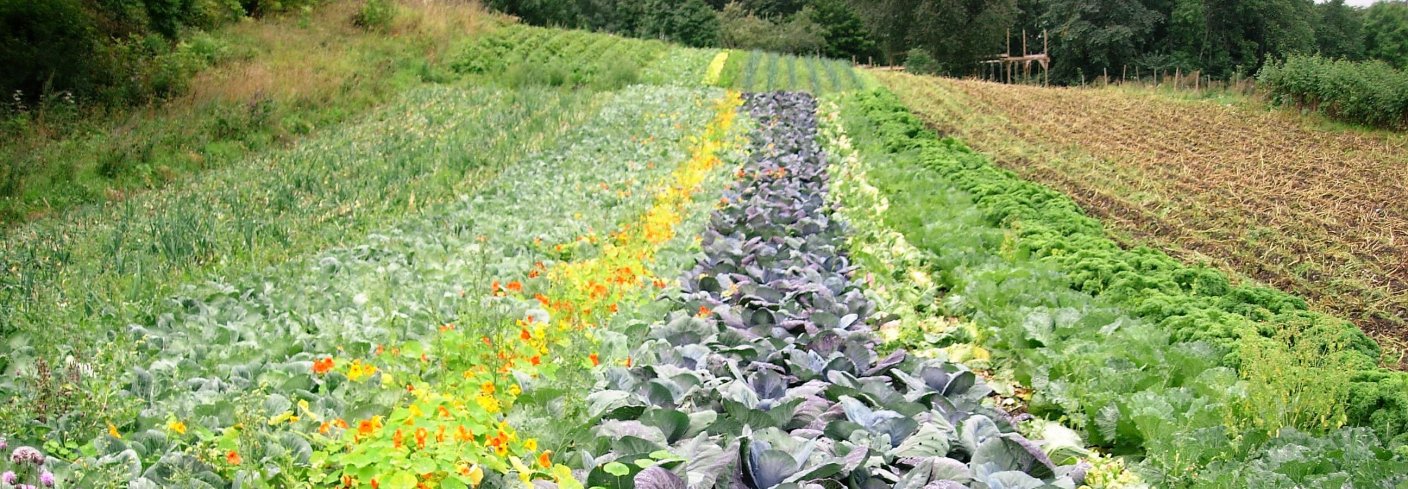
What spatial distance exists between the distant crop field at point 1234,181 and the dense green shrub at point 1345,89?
74cm

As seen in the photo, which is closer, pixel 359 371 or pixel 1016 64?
pixel 359 371

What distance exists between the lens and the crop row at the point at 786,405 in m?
3.33

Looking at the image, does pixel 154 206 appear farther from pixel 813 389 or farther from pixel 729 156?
pixel 813 389

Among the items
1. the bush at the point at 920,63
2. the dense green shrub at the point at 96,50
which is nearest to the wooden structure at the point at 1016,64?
the bush at the point at 920,63

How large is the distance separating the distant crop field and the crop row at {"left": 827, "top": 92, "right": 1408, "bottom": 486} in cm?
159

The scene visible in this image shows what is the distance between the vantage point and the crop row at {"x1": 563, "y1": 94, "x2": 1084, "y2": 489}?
3.33 m

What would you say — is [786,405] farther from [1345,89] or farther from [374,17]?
[374,17]

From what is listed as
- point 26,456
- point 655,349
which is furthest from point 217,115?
point 26,456

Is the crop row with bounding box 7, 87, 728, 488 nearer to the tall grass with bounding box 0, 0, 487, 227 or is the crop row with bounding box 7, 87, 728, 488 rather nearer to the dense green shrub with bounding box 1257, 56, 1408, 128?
the tall grass with bounding box 0, 0, 487, 227

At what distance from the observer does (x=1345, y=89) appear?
18.6 metres

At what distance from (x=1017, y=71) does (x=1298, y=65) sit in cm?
2741

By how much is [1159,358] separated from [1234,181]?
8.92 m

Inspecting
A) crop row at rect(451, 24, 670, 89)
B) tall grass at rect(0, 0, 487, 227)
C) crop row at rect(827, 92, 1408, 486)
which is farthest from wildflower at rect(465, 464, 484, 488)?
crop row at rect(451, 24, 670, 89)

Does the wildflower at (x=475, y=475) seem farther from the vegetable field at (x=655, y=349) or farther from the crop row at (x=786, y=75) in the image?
the crop row at (x=786, y=75)
